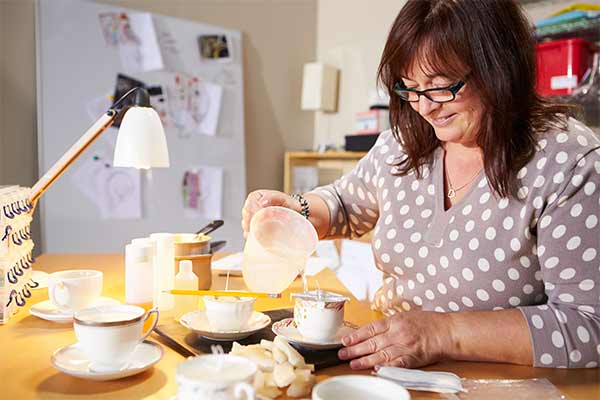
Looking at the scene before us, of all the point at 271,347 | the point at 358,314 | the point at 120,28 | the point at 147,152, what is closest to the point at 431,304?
the point at 358,314

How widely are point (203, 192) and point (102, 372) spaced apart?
247 centimetres

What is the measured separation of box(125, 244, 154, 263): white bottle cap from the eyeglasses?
0.63 meters

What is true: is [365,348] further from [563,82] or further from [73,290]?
[563,82]

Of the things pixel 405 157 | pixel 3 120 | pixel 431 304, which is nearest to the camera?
pixel 431 304

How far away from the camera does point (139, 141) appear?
4.28 feet

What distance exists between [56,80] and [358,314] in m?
2.21

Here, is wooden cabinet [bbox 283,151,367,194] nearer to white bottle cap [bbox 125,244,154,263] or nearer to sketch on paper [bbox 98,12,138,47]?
sketch on paper [bbox 98,12,138,47]

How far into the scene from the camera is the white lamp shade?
1302mm

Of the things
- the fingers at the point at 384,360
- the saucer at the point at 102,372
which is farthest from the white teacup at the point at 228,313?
the fingers at the point at 384,360

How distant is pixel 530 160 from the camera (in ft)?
3.62

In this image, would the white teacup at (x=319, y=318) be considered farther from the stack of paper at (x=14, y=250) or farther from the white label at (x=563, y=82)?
the white label at (x=563, y=82)

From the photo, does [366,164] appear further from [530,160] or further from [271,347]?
[271,347]

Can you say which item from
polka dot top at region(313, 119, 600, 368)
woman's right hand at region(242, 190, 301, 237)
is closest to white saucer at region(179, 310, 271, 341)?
woman's right hand at region(242, 190, 301, 237)

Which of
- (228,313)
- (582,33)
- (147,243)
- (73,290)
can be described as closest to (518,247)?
(228,313)
